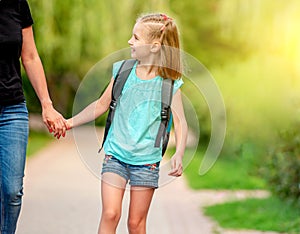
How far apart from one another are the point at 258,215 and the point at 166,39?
423 centimetres

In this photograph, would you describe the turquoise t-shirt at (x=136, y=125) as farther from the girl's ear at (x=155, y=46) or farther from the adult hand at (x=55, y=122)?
the adult hand at (x=55, y=122)

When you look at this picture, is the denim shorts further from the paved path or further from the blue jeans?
the blue jeans

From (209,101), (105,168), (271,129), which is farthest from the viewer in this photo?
(271,129)

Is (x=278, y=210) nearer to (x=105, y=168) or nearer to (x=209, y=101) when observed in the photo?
(x=209, y=101)

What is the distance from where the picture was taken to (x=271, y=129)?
10688 millimetres

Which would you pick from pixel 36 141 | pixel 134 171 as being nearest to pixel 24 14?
pixel 134 171

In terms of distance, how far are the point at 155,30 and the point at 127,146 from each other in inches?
27.5

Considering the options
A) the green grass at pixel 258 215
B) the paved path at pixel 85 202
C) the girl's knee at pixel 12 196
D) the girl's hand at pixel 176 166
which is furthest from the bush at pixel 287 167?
the girl's knee at pixel 12 196

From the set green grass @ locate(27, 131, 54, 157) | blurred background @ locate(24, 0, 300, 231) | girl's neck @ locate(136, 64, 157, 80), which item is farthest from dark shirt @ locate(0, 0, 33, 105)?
green grass @ locate(27, 131, 54, 157)

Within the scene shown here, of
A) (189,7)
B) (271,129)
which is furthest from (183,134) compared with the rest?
(189,7)

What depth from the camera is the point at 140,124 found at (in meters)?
5.18

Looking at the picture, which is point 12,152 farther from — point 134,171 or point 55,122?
point 134,171

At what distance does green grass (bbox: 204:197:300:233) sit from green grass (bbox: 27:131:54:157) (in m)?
9.25

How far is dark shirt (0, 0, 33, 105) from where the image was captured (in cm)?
479
